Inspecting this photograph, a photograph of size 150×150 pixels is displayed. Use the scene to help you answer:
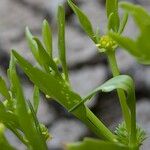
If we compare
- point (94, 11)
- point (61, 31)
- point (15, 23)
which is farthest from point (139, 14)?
point (15, 23)

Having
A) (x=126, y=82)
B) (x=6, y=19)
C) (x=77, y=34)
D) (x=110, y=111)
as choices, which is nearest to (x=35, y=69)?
(x=126, y=82)

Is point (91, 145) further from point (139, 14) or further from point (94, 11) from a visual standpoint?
point (94, 11)

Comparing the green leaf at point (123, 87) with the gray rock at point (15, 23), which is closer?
the green leaf at point (123, 87)

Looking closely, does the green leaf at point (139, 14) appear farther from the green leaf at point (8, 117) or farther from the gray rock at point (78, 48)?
the gray rock at point (78, 48)

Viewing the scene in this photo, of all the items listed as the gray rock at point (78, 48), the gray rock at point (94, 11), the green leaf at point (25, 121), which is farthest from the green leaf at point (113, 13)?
the gray rock at point (94, 11)

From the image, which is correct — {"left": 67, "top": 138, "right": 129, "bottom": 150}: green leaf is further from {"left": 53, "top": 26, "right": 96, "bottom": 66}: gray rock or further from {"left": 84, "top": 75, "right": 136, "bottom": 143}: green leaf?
{"left": 53, "top": 26, "right": 96, "bottom": 66}: gray rock
